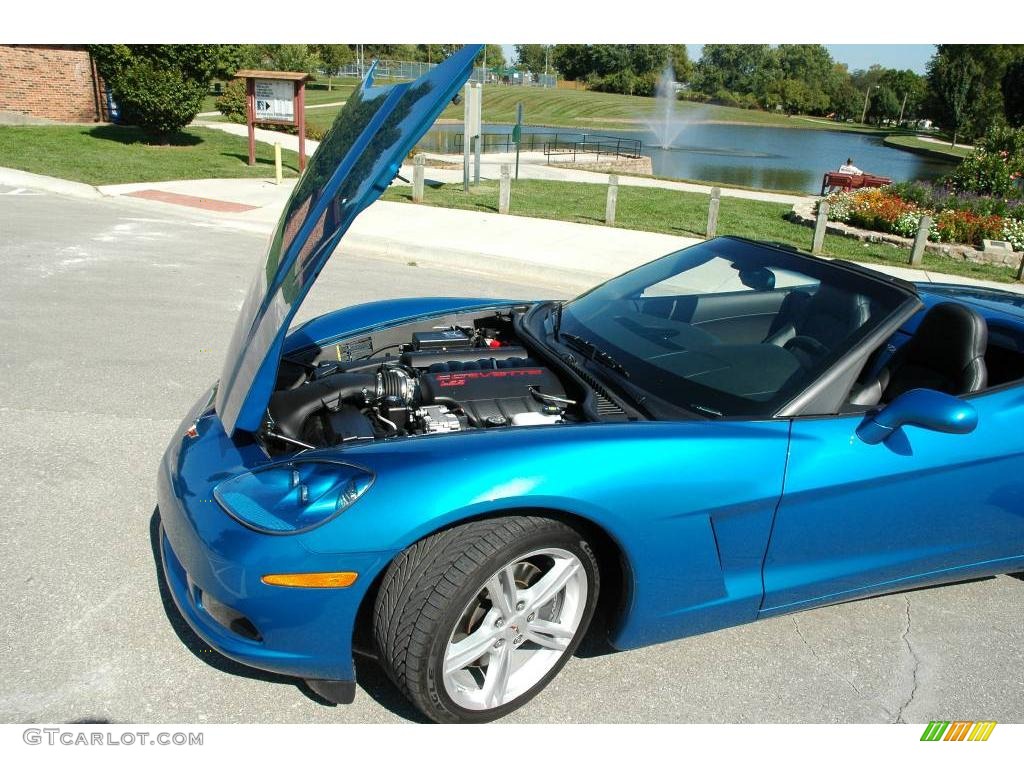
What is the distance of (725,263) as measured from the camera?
147 inches

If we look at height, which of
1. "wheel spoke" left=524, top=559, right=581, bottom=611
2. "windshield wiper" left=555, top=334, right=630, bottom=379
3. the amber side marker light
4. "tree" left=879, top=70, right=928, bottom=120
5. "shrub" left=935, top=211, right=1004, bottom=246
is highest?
"tree" left=879, top=70, right=928, bottom=120

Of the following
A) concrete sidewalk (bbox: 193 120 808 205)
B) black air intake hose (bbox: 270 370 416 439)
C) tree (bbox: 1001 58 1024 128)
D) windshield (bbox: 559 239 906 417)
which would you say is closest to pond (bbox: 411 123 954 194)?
concrete sidewalk (bbox: 193 120 808 205)

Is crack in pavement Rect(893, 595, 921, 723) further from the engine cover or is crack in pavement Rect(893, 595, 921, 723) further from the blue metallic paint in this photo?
the engine cover

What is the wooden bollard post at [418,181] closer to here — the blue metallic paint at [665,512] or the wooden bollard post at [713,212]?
the wooden bollard post at [713,212]

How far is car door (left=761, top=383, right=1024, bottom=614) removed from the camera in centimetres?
262

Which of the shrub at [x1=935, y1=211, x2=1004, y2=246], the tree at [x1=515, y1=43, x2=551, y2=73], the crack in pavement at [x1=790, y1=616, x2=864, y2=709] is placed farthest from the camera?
the tree at [x1=515, y1=43, x2=551, y2=73]

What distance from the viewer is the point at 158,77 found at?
17.6 metres

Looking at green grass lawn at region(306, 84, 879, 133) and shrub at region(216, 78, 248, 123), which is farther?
green grass lawn at region(306, 84, 879, 133)

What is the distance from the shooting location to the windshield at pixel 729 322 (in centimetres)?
291

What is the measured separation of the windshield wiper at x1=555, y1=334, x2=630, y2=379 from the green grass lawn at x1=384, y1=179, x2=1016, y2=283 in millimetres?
A: 9383

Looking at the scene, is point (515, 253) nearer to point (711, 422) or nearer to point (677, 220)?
point (677, 220)

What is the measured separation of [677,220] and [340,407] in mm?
11765

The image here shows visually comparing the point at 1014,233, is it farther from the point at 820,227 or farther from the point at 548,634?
the point at 548,634
